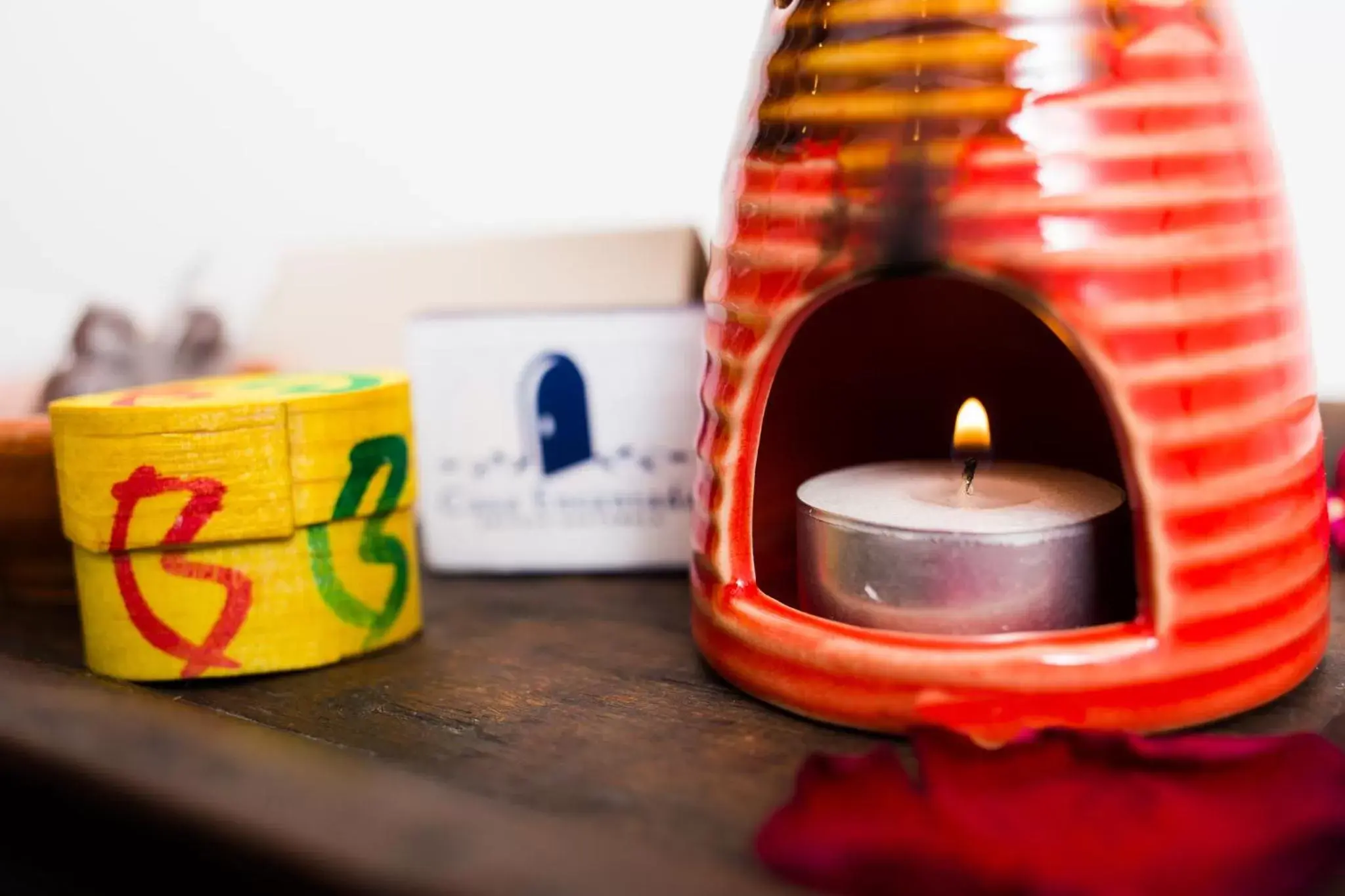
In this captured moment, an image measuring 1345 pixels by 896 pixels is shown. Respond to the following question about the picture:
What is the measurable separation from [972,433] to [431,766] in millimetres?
330

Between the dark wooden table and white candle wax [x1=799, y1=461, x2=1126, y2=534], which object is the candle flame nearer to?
white candle wax [x1=799, y1=461, x2=1126, y2=534]

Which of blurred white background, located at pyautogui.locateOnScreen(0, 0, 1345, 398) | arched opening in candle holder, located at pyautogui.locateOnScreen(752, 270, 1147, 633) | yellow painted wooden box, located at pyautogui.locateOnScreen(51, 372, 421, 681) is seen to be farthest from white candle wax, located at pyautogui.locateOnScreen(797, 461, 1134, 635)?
blurred white background, located at pyautogui.locateOnScreen(0, 0, 1345, 398)

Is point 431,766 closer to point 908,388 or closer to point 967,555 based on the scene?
point 967,555

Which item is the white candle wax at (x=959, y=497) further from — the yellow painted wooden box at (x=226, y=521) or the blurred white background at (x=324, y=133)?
the blurred white background at (x=324, y=133)

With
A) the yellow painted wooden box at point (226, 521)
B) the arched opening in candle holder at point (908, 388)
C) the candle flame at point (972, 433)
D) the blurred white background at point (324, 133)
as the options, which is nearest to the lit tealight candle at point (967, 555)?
the candle flame at point (972, 433)

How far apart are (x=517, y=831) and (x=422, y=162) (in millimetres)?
868

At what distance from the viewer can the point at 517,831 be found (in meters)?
0.46

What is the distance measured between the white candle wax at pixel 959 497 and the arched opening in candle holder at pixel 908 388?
48 mm

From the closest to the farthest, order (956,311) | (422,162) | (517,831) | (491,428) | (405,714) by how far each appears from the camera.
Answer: (517,831) → (405,714) → (956,311) → (491,428) → (422,162)

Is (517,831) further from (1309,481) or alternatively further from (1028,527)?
(1309,481)

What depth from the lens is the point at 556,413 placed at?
3.13 ft

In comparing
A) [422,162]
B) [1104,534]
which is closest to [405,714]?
[1104,534]

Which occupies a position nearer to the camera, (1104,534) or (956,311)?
(1104,534)

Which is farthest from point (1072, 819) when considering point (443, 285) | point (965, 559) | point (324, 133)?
point (324, 133)
